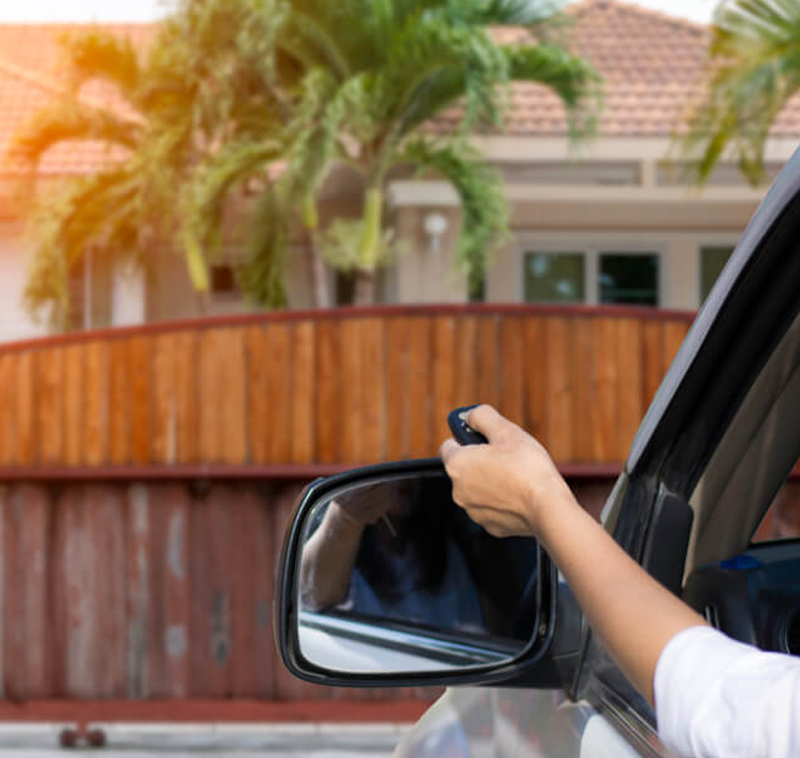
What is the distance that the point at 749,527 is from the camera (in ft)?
4.34

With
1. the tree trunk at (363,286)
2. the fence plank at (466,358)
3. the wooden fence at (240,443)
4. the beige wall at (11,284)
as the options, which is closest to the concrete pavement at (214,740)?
the wooden fence at (240,443)

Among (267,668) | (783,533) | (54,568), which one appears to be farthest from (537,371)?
(54,568)

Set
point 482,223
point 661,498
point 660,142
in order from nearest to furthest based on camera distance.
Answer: point 661,498 < point 482,223 < point 660,142

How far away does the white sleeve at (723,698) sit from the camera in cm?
67

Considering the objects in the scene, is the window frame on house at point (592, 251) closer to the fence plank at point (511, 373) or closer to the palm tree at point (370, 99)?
the palm tree at point (370, 99)

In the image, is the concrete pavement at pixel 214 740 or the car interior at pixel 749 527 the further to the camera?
the concrete pavement at pixel 214 740

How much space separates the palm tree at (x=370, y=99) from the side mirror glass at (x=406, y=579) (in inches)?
361

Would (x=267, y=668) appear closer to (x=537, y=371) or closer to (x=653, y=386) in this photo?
A: (x=537, y=371)

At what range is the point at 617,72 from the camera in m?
14.2

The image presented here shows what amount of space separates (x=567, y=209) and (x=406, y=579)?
12.6 m

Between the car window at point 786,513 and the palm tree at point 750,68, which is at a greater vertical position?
the palm tree at point 750,68

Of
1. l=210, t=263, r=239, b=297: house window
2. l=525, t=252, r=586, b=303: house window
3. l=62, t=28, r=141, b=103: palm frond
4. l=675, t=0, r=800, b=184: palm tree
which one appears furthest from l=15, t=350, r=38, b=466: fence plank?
l=525, t=252, r=586, b=303: house window

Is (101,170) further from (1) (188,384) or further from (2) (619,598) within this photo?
(2) (619,598)

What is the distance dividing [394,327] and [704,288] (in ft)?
26.6
